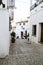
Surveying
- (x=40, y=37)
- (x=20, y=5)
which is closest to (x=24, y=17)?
(x=20, y=5)

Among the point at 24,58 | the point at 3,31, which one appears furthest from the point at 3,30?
the point at 24,58

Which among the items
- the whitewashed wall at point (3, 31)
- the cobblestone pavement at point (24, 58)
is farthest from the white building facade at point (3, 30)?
the cobblestone pavement at point (24, 58)

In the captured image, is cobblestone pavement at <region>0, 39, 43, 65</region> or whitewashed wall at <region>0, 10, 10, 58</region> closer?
cobblestone pavement at <region>0, 39, 43, 65</region>

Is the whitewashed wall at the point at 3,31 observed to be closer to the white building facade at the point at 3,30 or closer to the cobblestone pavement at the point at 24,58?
the white building facade at the point at 3,30

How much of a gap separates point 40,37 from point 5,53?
9.24 meters

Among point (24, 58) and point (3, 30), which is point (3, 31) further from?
point (24, 58)

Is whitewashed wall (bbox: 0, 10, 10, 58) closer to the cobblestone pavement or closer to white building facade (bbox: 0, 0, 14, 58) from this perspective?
white building facade (bbox: 0, 0, 14, 58)

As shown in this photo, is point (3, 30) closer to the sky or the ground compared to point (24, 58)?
closer to the sky

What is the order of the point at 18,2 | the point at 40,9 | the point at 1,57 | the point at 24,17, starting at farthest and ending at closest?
the point at 24,17 → the point at 18,2 → the point at 40,9 → the point at 1,57

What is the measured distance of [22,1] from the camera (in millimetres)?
32781

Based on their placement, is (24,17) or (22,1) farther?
(24,17)

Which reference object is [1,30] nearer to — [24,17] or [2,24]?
[2,24]

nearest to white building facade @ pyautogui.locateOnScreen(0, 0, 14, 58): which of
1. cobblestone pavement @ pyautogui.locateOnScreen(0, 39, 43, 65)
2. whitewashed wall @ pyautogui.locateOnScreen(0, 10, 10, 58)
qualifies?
whitewashed wall @ pyautogui.locateOnScreen(0, 10, 10, 58)

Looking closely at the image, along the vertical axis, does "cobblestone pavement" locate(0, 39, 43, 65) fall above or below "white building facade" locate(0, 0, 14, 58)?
below
